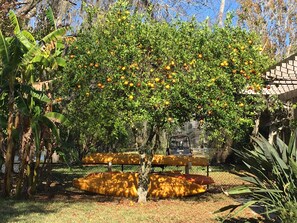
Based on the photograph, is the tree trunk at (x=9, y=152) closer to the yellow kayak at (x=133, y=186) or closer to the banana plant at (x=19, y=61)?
the banana plant at (x=19, y=61)

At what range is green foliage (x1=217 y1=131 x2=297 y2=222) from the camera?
6707 millimetres

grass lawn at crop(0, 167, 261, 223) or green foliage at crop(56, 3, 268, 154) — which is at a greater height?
green foliage at crop(56, 3, 268, 154)

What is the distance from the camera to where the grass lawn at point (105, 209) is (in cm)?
879

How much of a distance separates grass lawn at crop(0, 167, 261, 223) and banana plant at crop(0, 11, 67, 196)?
156 centimetres

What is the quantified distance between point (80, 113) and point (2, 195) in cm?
295

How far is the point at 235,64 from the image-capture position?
10.2 meters

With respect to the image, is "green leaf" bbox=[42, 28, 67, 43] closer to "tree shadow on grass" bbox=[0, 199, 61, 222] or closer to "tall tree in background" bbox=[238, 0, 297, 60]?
"tree shadow on grass" bbox=[0, 199, 61, 222]

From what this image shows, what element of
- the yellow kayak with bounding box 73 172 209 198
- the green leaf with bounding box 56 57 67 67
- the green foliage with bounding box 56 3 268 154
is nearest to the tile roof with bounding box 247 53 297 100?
the green foliage with bounding box 56 3 268 154

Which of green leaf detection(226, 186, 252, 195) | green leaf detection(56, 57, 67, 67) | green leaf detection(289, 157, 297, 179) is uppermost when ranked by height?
green leaf detection(56, 57, 67, 67)

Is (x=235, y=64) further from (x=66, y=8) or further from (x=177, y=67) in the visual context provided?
(x=66, y=8)

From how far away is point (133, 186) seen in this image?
1223 centimetres

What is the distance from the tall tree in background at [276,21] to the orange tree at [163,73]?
14.3 m

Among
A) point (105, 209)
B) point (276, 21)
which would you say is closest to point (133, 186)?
point (105, 209)

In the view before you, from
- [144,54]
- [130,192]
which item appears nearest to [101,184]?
[130,192]
